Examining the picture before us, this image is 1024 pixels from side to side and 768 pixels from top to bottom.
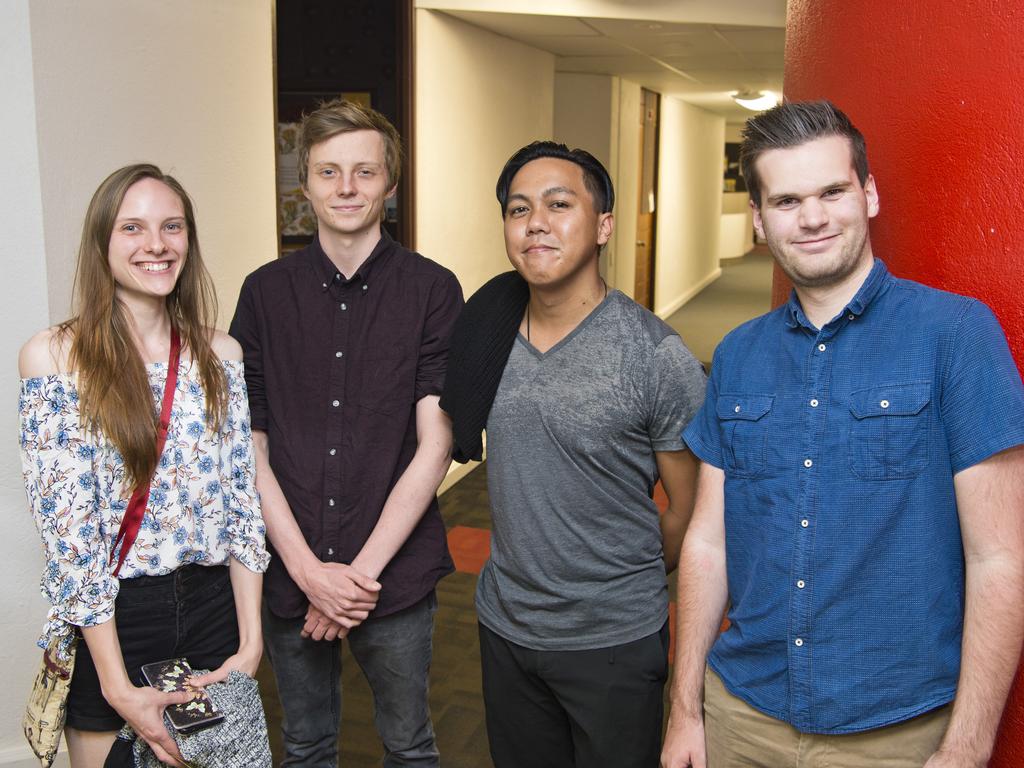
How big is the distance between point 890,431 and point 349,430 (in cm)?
118

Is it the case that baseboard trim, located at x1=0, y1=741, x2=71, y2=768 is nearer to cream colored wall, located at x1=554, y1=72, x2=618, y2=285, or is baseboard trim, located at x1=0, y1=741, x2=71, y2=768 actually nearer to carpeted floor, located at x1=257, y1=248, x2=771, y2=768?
carpeted floor, located at x1=257, y1=248, x2=771, y2=768

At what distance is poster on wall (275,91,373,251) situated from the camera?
201 inches

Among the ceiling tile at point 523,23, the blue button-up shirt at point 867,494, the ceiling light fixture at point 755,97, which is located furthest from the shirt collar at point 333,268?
the ceiling light fixture at point 755,97

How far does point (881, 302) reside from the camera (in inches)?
55.7

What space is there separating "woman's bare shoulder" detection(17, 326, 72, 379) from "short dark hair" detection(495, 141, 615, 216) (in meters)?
0.88

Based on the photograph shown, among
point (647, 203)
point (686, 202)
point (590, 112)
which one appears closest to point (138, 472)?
point (590, 112)

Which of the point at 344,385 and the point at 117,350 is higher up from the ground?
the point at 117,350

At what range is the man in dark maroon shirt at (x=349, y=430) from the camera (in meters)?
2.08

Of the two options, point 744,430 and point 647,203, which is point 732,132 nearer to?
point 647,203

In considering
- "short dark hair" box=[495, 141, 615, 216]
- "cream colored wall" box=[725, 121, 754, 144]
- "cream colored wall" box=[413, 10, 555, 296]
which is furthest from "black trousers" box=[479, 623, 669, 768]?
"cream colored wall" box=[725, 121, 754, 144]

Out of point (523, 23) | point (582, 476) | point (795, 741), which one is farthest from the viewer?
point (523, 23)

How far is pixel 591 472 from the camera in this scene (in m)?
1.82

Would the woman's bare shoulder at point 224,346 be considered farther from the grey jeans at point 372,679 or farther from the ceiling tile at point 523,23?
the ceiling tile at point 523,23

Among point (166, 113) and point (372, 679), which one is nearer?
point (372, 679)
